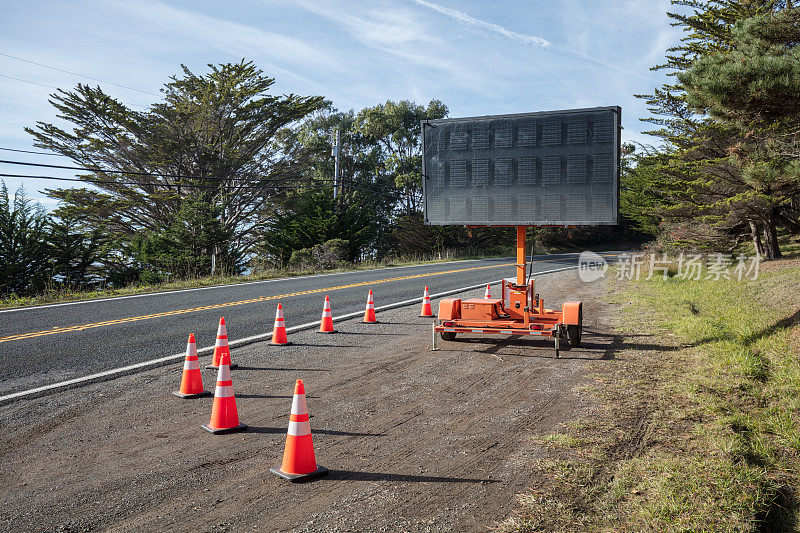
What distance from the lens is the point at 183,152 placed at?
33.8 metres

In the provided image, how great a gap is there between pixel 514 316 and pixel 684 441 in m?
4.26

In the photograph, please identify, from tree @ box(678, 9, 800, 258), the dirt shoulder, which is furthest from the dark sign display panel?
the dirt shoulder

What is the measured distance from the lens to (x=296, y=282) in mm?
18734

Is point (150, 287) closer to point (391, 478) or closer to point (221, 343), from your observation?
point (221, 343)

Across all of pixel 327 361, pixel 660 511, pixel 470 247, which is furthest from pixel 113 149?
pixel 660 511

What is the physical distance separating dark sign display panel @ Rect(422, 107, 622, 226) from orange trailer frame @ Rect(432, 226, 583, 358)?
63cm

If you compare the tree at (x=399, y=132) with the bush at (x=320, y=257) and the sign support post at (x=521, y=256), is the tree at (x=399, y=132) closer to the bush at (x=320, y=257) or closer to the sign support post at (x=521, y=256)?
the bush at (x=320, y=257)

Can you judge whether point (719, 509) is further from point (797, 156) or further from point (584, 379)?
point (797, 156)

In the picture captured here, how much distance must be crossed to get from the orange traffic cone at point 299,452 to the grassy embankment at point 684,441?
63.0 inches

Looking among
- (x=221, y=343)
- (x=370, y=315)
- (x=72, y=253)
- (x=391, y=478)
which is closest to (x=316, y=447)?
(x=391, y=478)

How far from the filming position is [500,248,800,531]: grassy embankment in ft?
12.5

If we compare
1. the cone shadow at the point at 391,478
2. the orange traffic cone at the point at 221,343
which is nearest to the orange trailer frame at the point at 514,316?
the orange traffic cone at the point at 221,343

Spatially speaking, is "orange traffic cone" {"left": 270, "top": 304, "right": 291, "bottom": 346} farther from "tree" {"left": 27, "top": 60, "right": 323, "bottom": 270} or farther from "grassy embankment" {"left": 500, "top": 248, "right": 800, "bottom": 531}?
"tree" {"left": 27, "top": 60, "right": 323, "bottom": 270}

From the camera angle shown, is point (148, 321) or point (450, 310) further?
point (148, 321)
